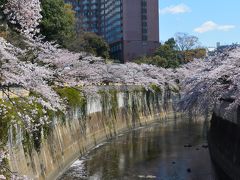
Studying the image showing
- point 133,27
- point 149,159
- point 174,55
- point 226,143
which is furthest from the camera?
point 133,27

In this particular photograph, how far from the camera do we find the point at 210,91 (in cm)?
2066

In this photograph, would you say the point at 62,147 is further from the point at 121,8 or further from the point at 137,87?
the point at 121,8

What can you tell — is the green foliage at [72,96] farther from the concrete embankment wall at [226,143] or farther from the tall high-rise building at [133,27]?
the tall high-rise building at [133,27]

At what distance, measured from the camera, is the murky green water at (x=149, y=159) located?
836 inches

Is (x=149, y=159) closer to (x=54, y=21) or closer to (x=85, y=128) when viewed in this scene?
(x=85, y=128)

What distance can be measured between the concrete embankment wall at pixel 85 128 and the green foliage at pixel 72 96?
469mm

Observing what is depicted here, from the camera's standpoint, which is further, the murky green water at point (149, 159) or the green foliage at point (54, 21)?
the green foliage at point (54, 21)

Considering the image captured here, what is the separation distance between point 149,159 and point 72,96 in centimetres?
605

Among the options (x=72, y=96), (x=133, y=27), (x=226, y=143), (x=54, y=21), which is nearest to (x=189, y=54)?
(x=133, y=27)

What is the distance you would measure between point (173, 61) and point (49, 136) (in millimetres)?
56827

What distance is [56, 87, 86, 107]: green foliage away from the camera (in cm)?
2506

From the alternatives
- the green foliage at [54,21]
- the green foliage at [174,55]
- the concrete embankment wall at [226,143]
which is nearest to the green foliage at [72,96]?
the concrete embankment wall at [226,143]

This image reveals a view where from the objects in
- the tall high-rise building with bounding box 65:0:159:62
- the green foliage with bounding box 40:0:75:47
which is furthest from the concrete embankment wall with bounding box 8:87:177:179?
the tall high-rise building with bounding box 65:0:159:62

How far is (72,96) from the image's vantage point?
2653 centimetres
